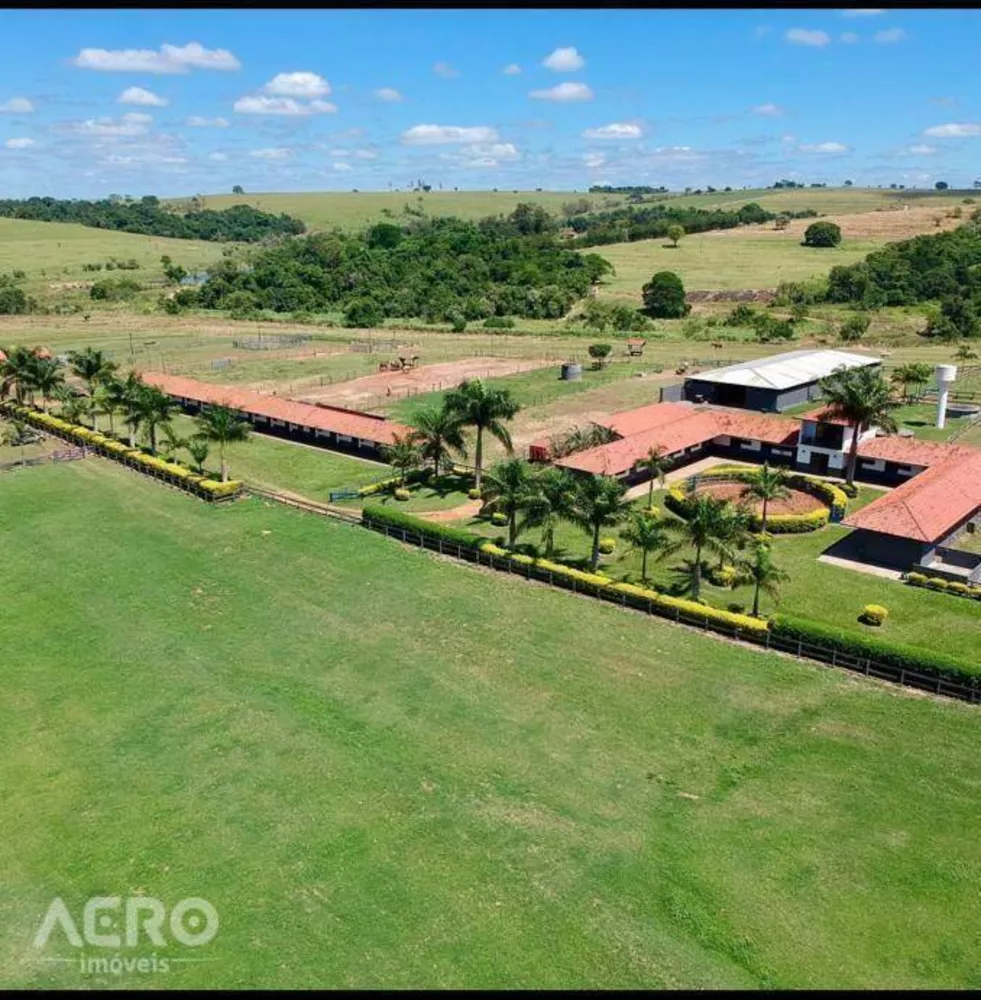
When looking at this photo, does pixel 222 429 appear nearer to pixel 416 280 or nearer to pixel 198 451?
pixel 198 451

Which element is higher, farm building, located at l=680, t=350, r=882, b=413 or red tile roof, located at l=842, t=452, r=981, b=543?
farm building, located at l=680, t=350, r=882, b=413

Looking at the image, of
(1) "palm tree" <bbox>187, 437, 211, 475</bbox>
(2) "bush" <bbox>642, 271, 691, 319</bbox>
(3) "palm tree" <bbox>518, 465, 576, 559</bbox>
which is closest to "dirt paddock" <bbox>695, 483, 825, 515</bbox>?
(3) "palm tree" <bbox>518, 465, 576, 559</bbox>

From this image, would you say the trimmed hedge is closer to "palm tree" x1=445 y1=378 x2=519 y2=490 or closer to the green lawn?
the green lawn

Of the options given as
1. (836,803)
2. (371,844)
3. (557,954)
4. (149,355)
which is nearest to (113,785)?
(371,844)

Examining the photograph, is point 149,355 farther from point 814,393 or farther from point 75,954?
point 75,954

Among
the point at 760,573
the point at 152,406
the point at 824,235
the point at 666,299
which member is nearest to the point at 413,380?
the point at 152,406

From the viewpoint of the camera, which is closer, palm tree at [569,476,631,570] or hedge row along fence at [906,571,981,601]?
hedge row along fence at [906,571,981,601]
